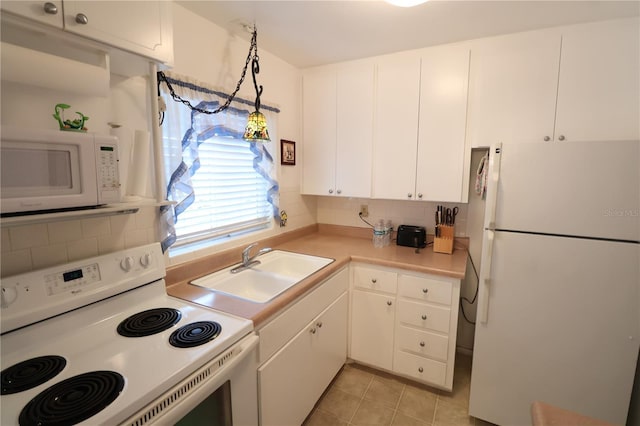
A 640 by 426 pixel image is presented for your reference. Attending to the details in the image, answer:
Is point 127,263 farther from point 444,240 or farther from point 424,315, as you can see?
point 444,240

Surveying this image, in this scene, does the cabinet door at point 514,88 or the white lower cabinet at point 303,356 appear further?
the cabinet door at point 514,88

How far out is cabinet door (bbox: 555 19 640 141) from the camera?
63.9 inches

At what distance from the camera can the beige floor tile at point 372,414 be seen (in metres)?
1.83

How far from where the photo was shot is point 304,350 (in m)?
1.67

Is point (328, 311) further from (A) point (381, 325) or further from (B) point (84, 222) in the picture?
(B) point (84, 222)

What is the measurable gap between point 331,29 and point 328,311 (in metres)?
1.75

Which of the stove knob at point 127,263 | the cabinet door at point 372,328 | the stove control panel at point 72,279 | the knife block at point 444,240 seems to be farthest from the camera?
the knife block at point 444,240

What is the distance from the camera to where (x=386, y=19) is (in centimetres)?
171

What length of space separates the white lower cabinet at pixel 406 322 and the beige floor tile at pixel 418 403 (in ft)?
0.28

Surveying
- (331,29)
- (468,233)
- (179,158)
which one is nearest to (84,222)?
(179,158)

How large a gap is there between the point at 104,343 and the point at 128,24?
3.65 feet

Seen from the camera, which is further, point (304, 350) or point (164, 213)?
point (304, 350)

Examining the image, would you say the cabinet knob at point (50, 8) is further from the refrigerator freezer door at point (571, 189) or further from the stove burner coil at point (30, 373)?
the refrigerator freezer door at point (571, 189)

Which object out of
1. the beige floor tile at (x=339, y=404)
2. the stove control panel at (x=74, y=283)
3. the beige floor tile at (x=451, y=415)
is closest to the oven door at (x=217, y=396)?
the stove control panel at (x=74, y=283)
